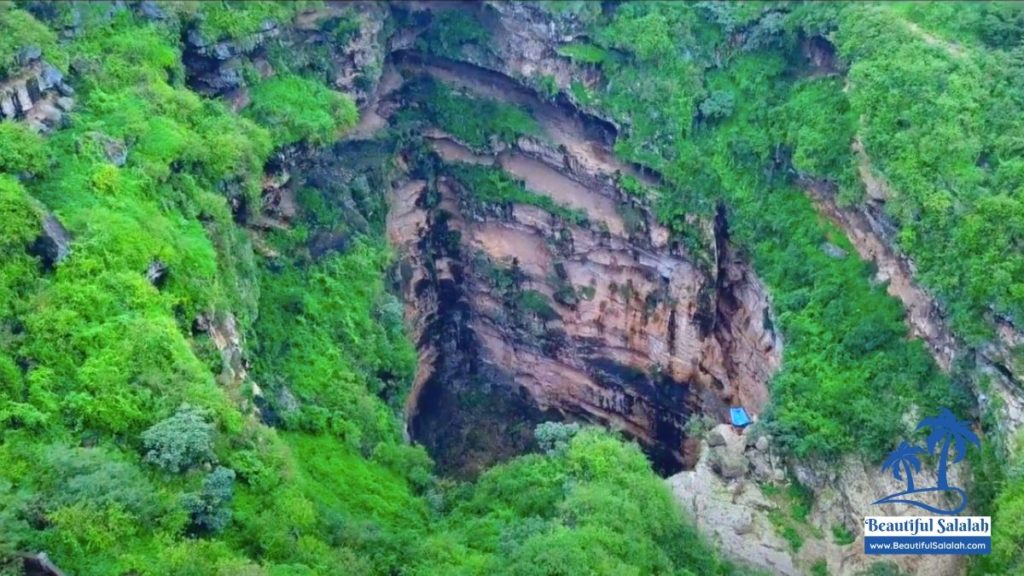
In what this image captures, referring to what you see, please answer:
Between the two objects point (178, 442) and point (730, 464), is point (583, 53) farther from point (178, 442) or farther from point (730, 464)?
point (178, 442)

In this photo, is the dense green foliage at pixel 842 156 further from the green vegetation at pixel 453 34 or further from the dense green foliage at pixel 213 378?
the dense green foliage at pixel 213 378

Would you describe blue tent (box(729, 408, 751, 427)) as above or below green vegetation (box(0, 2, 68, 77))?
below

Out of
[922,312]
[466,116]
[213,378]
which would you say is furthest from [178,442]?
[466,116]

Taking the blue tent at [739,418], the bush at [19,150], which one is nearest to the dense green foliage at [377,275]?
the bush at [19,150]

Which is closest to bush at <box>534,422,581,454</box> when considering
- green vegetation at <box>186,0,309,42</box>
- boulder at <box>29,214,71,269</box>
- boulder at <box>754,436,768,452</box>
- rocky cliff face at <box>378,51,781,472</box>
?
boulder at <box>754,436,768,452</box>

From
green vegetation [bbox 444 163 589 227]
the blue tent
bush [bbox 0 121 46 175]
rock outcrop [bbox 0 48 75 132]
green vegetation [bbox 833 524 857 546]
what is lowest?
green vegetation [bbox 833 524 857 546]

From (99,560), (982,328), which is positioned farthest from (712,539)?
(99,560)

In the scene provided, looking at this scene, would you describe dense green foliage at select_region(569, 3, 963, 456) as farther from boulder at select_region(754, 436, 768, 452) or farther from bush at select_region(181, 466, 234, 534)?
bush at select_region(181, 466, 234, 534)

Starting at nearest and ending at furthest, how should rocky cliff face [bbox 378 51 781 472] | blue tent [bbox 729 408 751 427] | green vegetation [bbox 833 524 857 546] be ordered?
1. green vegetation [bbox 833 524 857 546]
2. blue tent [bbox 729 408 751 427]
3. rocky cliff face [bbox 378 51 781 472]

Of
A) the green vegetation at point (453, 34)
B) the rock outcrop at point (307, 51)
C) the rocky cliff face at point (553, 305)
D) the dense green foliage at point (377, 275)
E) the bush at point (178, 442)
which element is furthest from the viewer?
the green vegetation at point (453, 34)
